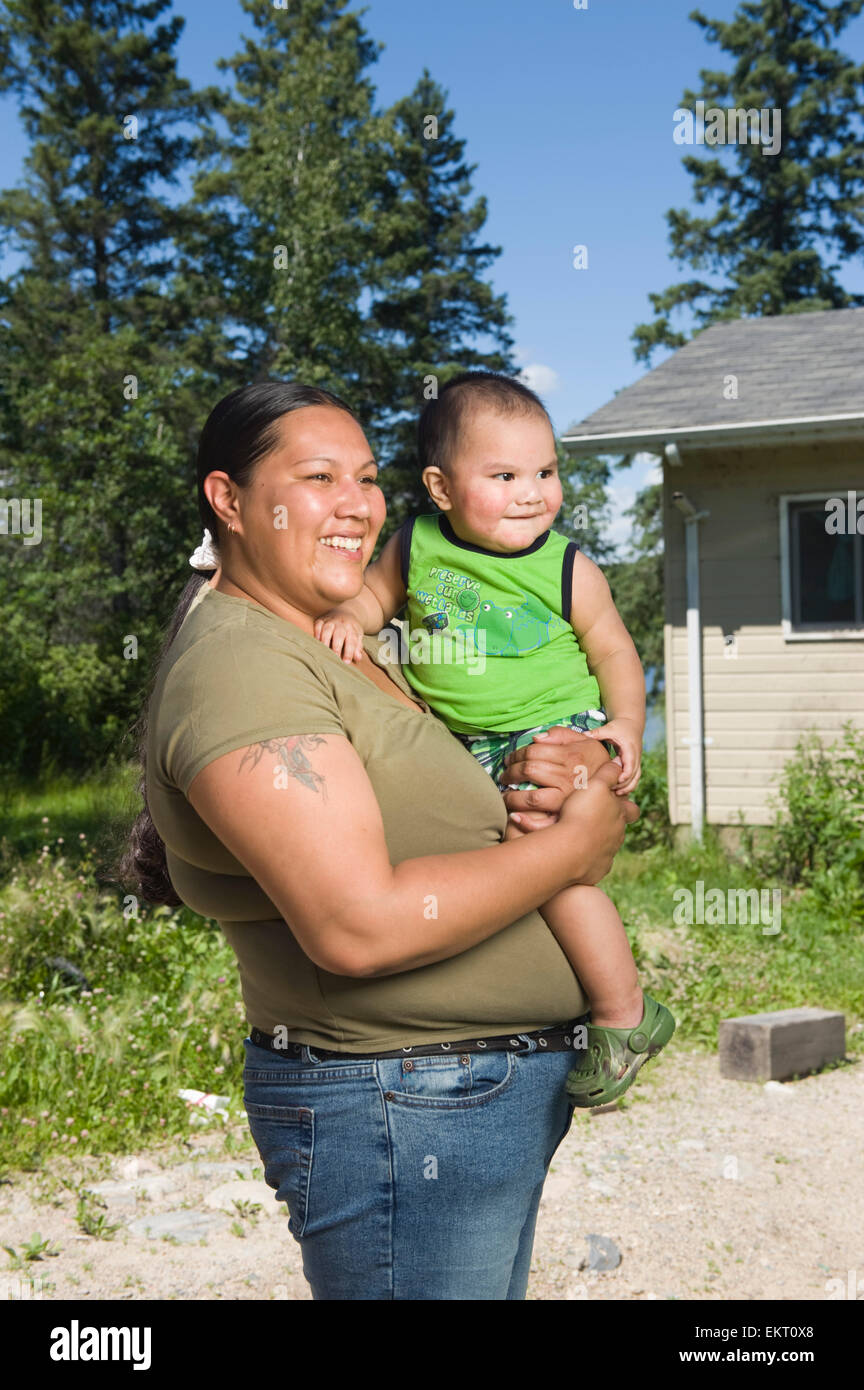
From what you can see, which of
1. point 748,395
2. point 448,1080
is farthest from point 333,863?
point 748,395

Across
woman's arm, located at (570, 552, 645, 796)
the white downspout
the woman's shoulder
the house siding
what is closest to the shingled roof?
the house siding

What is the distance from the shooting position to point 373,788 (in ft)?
5.86

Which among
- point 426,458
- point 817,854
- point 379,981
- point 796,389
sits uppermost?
point 796,389

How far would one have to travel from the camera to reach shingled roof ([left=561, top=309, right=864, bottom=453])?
10195mm

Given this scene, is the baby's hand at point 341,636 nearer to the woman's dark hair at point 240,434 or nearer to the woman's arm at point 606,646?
the woman's dark hair at point 240,434

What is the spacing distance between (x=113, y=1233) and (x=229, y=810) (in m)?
3.72

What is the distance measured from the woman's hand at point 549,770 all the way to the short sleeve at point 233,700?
15.2 inches

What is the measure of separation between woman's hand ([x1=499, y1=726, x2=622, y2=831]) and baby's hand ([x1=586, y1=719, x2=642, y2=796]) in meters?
0.14

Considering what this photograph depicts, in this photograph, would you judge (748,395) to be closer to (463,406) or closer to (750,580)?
(750,580)

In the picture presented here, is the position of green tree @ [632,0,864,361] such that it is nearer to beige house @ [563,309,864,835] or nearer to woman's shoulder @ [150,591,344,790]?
beige house @ [563,309,864,835]

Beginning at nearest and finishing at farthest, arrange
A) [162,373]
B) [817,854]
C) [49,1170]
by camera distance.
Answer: [49,1170] < [817,854] < [162,373]

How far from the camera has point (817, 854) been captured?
9773 mm
